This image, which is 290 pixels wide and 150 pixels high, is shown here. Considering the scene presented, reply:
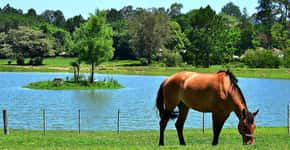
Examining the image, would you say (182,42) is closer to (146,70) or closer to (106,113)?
(146,70)

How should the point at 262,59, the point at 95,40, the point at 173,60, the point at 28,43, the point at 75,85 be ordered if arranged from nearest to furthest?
the point at 75,85, the point at 95,40, the point at 262,59, the point at 173,60, the point at 28,43

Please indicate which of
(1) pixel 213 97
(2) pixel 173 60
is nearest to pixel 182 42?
(2) pixel 173 60

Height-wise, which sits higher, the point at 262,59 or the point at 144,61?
the point at 262,59

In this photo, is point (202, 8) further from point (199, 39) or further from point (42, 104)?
point (42, 104)

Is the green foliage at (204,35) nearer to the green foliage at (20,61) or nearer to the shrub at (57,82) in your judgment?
the green foliage at (20,61)

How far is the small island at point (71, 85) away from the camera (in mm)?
67062

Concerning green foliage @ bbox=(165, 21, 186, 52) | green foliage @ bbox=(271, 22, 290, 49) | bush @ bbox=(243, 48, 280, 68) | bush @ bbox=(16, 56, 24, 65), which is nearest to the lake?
green foliage @ bbox=(271, 22, 290, 49)

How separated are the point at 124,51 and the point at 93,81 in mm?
55408

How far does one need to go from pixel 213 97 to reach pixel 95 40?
59.0 metres

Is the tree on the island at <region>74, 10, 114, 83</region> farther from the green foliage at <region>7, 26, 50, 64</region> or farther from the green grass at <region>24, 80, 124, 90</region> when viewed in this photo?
the green foliage at <region>7, 26, 50, 64</region>

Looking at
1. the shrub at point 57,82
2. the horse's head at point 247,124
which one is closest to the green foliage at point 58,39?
the shrub at point 57,82

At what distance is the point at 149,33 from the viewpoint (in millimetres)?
121625

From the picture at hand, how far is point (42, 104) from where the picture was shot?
146 feet

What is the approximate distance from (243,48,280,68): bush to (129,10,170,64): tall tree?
20.8 meters
